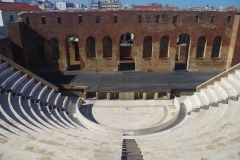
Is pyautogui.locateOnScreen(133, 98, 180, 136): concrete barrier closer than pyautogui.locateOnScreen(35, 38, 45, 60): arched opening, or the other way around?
pyautogui.locateOnScreen(133, 98, 180, 136): concrete barrier

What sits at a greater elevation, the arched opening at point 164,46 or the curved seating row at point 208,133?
the arched opening at point 164,46

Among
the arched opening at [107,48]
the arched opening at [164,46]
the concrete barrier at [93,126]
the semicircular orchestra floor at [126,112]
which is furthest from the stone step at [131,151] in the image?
the arched opening at [107,48]

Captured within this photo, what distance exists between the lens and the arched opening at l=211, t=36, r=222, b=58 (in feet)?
64.0

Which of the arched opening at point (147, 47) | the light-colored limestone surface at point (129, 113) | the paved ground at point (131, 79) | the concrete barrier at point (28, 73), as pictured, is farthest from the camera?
the arched opening at point (147, 47)

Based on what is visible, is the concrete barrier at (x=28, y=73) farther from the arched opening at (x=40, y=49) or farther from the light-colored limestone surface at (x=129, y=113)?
the arched opening at (x=40, y=49)

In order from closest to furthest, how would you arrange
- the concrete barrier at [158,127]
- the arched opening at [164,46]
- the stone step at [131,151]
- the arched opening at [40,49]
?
the stone step at [131,151] → the concrete barrier at [158,127] → the arched opening at [40,49] → the arched opening at [164,46]

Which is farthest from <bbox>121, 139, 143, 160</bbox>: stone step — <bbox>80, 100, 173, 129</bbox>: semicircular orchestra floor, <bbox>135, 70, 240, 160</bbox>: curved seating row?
<bbox>80, 100, 173, 129</bbox>: semicircular orchestra floor

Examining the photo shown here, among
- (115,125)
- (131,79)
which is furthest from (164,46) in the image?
(115,125)

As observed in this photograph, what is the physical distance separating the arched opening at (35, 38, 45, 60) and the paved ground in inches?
78.4

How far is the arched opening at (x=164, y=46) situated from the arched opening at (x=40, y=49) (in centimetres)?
1141

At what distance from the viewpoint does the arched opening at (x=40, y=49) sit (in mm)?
19434

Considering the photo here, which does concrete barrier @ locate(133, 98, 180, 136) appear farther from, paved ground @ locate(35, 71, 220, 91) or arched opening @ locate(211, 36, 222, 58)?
arched opening @ locate(211, 36, 222, 58)

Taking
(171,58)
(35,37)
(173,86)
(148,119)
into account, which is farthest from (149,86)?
(35,37)

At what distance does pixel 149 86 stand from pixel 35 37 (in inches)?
441
